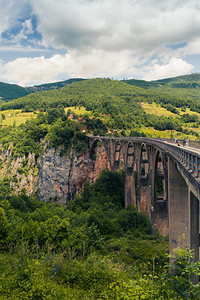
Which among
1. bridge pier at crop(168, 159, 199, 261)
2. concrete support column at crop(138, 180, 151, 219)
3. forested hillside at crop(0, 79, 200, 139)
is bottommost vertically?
concrete support column at crop(138, 180, 151, 219)

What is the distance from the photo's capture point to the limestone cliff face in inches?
3061

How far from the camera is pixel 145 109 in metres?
122

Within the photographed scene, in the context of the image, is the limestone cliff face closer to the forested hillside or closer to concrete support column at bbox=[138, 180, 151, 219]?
the forested hillside

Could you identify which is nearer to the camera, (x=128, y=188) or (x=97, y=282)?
(x=97, y=282)

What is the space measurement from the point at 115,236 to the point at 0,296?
22596mm

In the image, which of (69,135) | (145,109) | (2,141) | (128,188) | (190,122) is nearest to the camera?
(128,188)

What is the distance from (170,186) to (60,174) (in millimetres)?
60965

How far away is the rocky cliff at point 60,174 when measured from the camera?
77.9 meters

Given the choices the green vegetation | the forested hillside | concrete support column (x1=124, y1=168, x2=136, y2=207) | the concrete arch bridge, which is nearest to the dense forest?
the green vegetation

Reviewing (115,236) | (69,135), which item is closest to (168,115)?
(69,135)

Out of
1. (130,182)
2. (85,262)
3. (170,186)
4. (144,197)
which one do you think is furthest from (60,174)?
(85,262)

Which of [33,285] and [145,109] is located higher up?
[145,109]

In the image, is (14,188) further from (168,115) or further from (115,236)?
(168,115)

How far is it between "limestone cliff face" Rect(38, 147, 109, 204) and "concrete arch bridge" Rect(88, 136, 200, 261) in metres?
15.6
